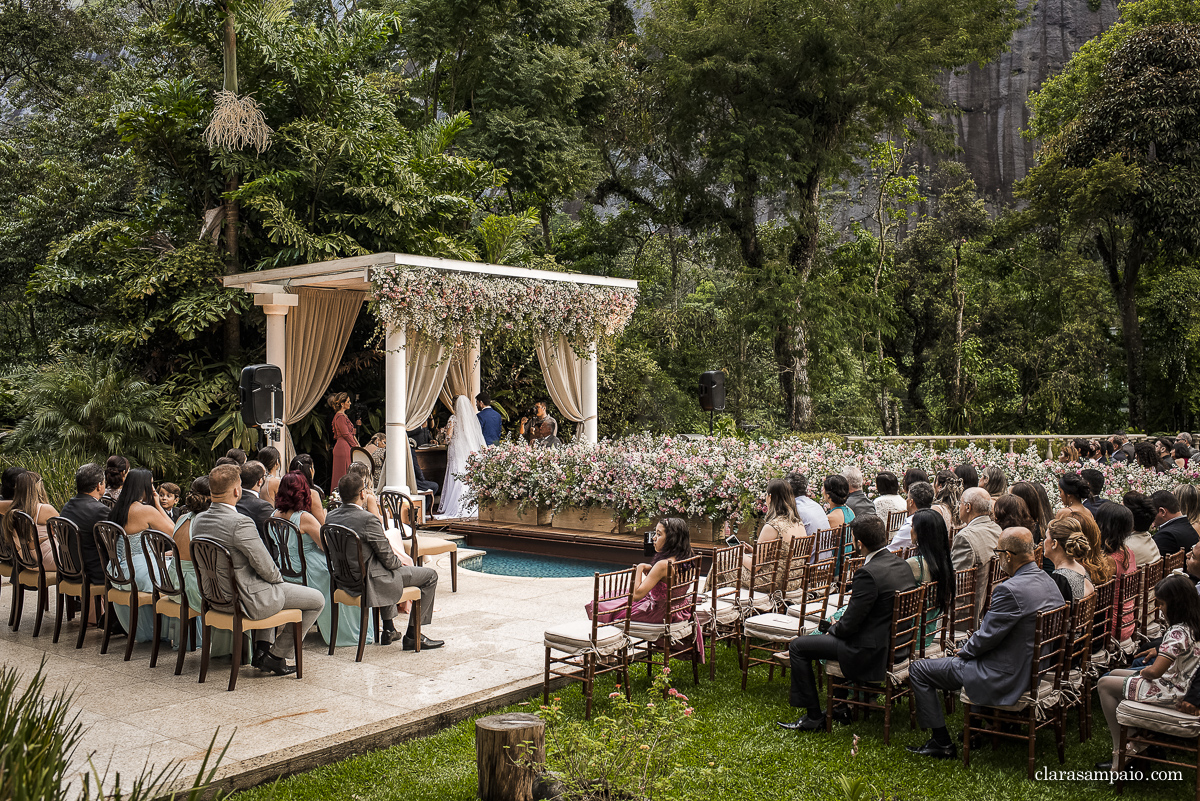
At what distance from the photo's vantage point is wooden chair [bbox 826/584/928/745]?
447 centimetres

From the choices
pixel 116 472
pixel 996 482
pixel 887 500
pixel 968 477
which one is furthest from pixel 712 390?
pixel 116 472

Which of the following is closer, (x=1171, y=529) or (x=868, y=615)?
(x=868, y=615)

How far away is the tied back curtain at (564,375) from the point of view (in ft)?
46.2

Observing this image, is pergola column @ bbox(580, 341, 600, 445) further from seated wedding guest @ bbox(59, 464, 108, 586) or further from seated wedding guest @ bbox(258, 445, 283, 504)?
seated wedding guest @ bbox(59, 464, 108, 586)

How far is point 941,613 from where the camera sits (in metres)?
5.45

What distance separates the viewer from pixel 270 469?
7.01m

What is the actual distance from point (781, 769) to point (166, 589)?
12.6ft

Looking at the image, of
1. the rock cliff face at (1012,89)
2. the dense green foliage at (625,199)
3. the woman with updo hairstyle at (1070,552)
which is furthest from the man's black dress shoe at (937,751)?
the rock cliff face at (1012,89)

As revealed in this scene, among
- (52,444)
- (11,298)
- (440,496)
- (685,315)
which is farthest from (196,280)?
(685,315)

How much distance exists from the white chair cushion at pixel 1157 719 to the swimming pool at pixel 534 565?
5982 mm

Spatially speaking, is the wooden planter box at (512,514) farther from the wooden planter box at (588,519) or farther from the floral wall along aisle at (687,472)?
the wooden planter box at (588,519)

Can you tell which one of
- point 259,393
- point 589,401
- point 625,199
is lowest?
point 589,401

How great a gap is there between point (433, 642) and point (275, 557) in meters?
1.27

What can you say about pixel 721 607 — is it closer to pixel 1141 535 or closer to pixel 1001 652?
pixel 1001 652
